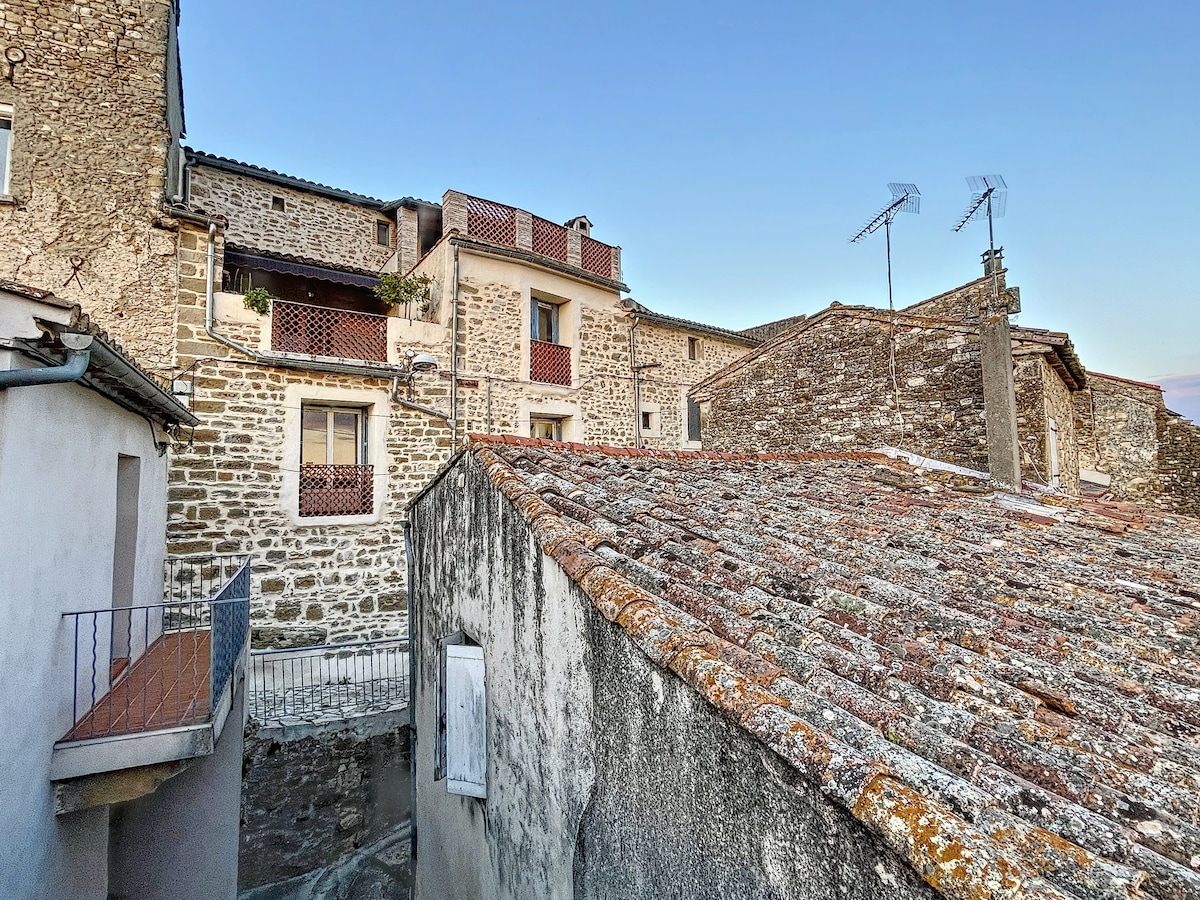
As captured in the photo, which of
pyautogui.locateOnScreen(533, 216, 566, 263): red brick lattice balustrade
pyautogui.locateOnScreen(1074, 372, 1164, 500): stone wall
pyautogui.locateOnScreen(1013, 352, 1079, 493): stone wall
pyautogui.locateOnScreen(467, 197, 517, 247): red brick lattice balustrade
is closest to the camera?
pyautogui.locateOnScreen(1013, 352, 1079, 493): stone wall

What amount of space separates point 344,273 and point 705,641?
1262cm

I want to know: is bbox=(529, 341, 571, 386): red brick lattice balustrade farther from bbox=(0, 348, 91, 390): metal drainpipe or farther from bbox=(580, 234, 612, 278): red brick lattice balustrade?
bbox=(0, 348, 91, 390): metal drainpipe

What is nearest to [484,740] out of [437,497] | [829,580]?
[437,497]

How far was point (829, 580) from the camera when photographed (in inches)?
109

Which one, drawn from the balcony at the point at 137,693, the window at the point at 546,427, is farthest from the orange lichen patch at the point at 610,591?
the window at the point at 546,427

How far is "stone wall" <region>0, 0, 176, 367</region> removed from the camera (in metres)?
8.76

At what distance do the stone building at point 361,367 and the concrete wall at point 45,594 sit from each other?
16.1 feet

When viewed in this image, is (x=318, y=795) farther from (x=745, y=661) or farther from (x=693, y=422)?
(x=693, y=422)

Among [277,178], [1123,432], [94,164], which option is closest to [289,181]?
[277,178]

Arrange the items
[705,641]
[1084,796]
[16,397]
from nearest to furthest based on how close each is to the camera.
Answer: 1. [1084,796]
2. [705,641]
3. [16,397]

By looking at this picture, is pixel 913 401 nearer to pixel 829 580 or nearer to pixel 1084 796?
pixel 829 580

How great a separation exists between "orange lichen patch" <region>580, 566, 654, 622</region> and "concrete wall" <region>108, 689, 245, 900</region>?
524 centimetres

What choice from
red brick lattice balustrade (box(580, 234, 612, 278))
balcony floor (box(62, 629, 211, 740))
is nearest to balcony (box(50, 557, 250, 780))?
balcony floor (box(62, 629, 211, 740))

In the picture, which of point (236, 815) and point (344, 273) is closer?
point (236, 815)
